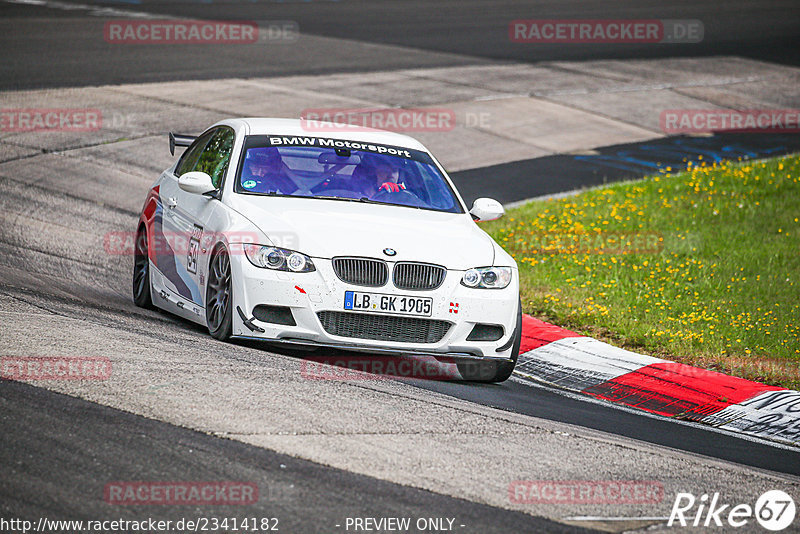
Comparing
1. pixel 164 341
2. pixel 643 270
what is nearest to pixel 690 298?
pixel 643 270

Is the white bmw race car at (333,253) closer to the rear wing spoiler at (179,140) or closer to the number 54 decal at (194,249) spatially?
the number 54 decal at (194,249)

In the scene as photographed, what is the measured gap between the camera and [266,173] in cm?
878

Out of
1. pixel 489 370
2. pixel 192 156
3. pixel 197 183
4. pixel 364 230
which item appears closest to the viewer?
pixel 364 230

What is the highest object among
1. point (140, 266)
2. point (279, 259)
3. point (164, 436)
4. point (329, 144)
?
point (329, 144)

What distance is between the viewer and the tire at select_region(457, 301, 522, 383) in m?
8.28

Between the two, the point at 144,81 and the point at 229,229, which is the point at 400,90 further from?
the point at 229,229

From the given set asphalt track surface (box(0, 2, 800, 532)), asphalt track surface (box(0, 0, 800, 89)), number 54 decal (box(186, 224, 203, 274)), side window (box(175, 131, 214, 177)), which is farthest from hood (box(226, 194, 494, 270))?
asphalt track surface (box(0, 0, 800, 89))

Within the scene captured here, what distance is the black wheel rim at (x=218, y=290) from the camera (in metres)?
7.91

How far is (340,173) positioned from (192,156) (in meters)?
1.57

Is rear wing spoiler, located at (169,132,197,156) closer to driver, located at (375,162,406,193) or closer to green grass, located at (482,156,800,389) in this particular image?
driver, located at (375,162,406,193)

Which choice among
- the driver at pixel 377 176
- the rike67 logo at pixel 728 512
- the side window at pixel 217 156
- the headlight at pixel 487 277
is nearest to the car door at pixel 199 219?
the side window at pixel 217 156

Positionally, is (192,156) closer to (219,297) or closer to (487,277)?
(219,297)

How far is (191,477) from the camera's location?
513 centimetres

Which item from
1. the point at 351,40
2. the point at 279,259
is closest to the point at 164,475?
the point at 279,259
